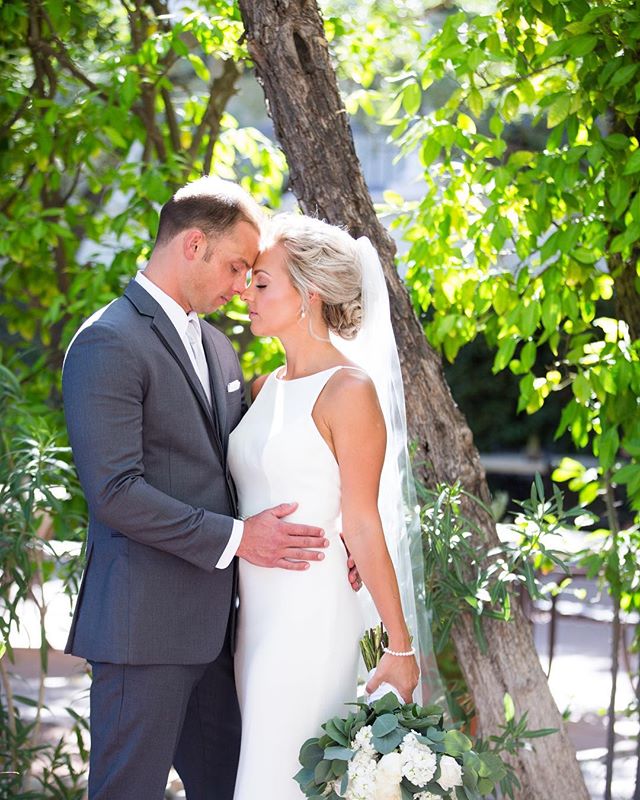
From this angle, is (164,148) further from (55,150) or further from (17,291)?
(17,291)

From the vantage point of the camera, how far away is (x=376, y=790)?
218cm

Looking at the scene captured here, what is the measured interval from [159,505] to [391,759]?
73cm

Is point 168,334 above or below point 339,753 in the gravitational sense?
above

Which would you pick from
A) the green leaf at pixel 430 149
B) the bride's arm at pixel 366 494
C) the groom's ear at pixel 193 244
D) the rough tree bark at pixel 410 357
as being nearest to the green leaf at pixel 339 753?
the bride's arm at pixel 366 494

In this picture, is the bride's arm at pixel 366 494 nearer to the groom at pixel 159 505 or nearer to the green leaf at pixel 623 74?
the groom at pixel 159 505

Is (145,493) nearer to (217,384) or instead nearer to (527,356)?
(217,384)

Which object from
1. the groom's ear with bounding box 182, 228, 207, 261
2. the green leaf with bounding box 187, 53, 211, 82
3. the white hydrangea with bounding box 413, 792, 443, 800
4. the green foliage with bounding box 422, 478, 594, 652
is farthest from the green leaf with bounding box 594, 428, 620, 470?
the green leaf with bounding box 187, 53, 211, 82

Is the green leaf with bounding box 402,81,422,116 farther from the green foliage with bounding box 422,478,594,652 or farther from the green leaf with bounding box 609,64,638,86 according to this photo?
the green foliage with bounding box 422,478,594,652

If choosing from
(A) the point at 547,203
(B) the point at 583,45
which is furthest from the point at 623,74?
(A) the point at 547,203

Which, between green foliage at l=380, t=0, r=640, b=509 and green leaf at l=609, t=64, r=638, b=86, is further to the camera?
green foliage at l=380, t=0, r=640, b=509

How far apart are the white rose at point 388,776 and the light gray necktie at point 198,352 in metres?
0.98

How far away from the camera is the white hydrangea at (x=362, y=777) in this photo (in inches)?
85.8

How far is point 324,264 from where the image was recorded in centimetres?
252

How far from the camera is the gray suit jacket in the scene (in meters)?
2.26
